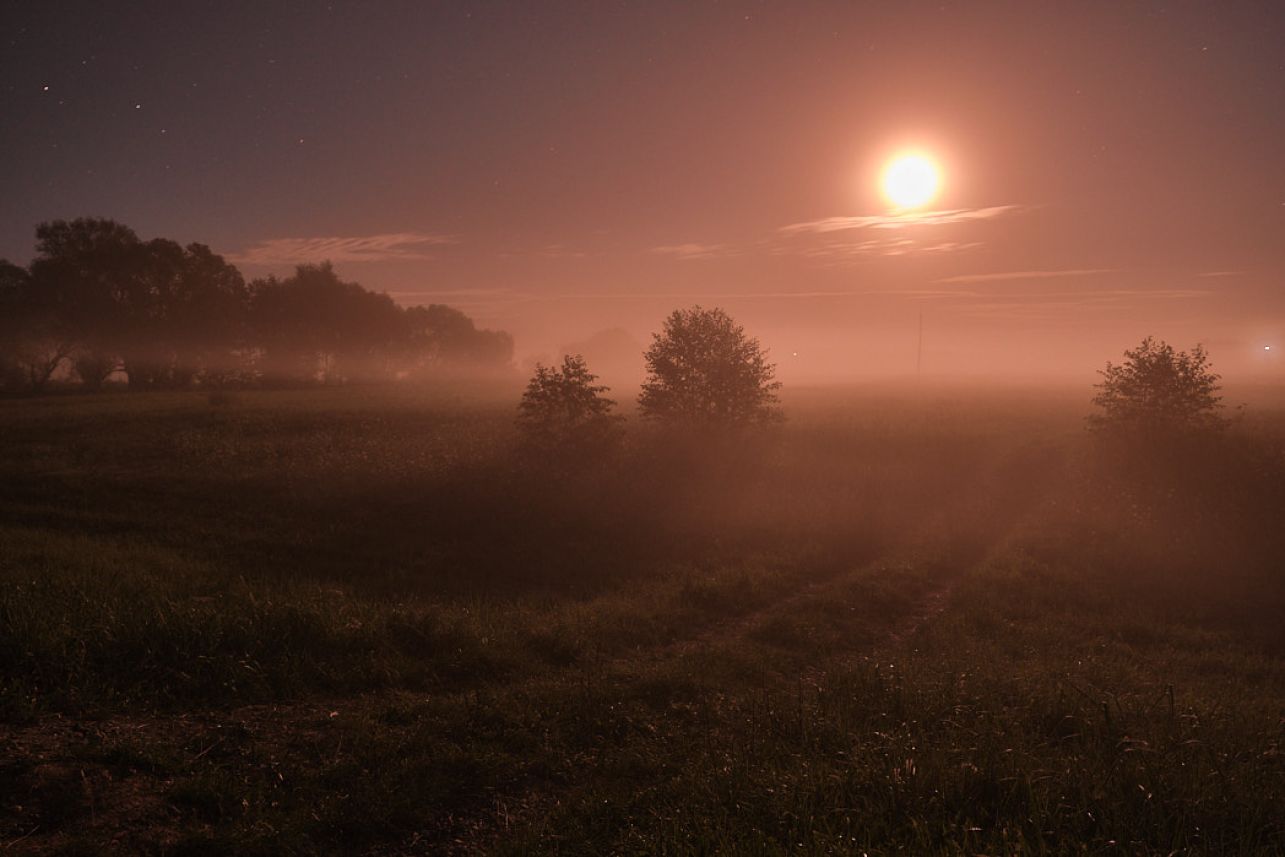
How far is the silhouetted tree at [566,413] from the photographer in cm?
3058

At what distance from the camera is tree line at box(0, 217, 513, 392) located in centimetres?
5594

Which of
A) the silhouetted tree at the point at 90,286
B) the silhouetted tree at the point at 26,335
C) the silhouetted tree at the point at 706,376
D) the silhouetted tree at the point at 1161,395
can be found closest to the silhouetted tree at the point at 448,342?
the silhouetted tree at the point at 90,286

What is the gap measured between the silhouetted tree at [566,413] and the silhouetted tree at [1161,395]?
23089mm

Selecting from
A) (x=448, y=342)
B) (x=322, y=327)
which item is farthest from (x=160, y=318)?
(x=448, y=342)

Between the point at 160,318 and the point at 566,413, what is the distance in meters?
53.7

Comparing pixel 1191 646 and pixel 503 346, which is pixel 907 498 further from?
pixel 503 346

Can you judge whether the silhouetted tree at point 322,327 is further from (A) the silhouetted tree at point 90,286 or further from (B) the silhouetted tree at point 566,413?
(B) the silhouetted tree at point 566,413

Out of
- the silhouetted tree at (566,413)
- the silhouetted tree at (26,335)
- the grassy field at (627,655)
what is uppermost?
the silhouetted tree at (26,335)

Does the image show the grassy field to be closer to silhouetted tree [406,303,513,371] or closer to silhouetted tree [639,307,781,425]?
silhouetted tree [639,307,781,425]

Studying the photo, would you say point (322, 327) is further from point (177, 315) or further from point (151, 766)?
point (151, 766)

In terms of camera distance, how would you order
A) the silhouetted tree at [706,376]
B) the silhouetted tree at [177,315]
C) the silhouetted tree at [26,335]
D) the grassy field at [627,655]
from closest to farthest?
1. the grassy field at [627,655]
2. the silhouetted tree at [706,376]
3. the silhouetted tree at [26,335]
4. the silhouetted tree at [177,315]

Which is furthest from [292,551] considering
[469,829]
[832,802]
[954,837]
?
[954,837]

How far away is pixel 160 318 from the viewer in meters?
61.8

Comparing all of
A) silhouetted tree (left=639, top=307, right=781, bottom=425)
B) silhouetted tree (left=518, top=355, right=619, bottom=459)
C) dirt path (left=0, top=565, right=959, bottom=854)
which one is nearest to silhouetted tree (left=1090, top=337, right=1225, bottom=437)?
silhouetted tree (left=639, top=307, right=781, bottom=425)
